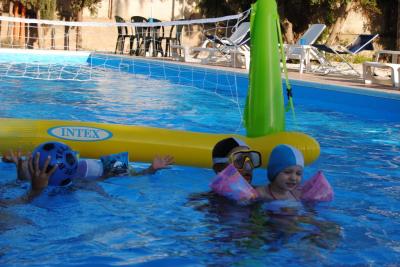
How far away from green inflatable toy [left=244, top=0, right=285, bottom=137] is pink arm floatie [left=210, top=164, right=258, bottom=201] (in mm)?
1299

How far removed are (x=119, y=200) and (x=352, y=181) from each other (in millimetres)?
2056

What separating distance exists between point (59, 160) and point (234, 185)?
3.59 feet

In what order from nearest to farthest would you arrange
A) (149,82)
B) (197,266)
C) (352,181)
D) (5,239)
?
(197,266) < (5,239) < (352,181) < (149,82)

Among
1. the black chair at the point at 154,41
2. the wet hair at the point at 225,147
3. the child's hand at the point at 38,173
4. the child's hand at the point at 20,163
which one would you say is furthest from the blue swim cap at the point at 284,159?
the black chair at the point at 154,41

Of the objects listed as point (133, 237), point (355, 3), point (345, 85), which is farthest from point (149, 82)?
point (355, 3)

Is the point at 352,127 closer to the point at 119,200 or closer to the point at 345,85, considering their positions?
the point at 345,85

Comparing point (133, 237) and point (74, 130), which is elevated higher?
point (74, 130)

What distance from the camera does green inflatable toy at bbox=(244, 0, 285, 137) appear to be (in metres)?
5.50

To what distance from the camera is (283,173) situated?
13.5ft

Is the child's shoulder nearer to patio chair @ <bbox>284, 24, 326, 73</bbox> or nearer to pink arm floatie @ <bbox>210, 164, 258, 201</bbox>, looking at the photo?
pink arm floatie @ <bbox>210, 164, 258, 201</bbox>

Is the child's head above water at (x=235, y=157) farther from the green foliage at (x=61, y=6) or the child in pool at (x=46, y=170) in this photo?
the green foliage at (x=61, y=6)

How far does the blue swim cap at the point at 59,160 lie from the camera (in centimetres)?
390

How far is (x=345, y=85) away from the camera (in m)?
10.6

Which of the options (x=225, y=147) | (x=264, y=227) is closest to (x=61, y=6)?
(x=225, y=147)
